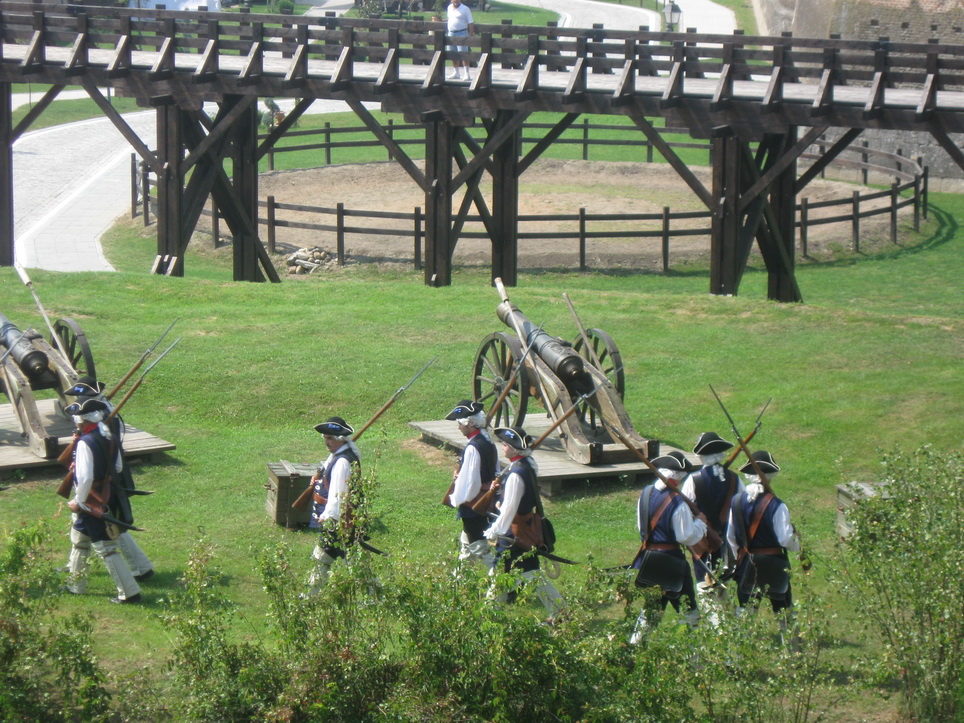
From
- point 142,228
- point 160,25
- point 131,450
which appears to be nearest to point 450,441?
point 131,450

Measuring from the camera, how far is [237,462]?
42.1ft

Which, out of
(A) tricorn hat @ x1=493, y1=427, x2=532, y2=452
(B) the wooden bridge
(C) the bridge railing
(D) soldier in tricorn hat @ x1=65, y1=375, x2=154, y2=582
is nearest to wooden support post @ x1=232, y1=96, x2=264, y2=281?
(B) the wooden bridge

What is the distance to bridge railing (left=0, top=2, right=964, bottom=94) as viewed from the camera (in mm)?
17922

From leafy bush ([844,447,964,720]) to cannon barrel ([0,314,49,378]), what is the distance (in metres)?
7.48

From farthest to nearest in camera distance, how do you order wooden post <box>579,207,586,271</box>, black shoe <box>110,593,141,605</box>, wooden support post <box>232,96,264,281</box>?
wooden post <box>579,207,586,271</box>, wooden support post <box>232,96,264,281</box>, black shoe <box>110,593,141,605</box>

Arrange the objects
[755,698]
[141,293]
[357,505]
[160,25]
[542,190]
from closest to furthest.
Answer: [755,698], [357,505], [141,293], [160,25], [542,190]

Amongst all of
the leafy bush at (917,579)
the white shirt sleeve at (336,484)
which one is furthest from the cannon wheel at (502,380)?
the leafy bush at (917,579)

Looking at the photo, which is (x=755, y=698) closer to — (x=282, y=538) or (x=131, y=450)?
(x=282, y=538)

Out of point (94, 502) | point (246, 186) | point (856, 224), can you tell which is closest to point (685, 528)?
point (94, 502)

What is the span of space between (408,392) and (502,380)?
216 cm

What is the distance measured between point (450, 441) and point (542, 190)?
19.1 m

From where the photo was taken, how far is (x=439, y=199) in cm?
2059

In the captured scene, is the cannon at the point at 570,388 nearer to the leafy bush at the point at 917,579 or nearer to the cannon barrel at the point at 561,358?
the cannon barrel at the point at 561,358

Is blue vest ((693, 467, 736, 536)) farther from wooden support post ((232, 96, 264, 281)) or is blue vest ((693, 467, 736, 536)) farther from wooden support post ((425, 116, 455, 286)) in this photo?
wooden support post ((232, 96, 264, 281))
